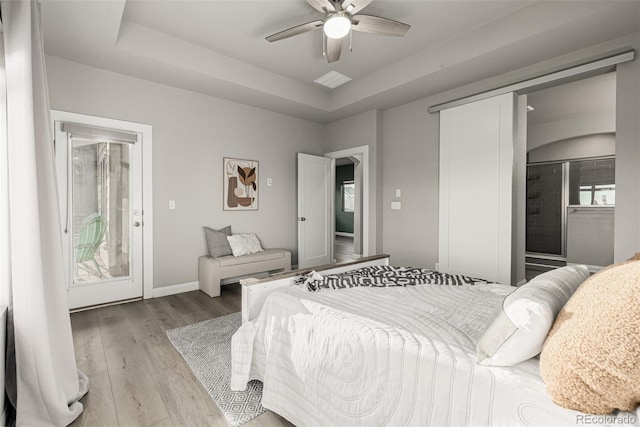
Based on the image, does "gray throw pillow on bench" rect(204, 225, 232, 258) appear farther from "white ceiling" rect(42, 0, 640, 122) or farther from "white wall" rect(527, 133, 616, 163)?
"white wall" rect(527, 133, 616, 163)

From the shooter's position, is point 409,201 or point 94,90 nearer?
point 94,90

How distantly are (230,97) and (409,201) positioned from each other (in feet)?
9.53

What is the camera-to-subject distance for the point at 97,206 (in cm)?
337

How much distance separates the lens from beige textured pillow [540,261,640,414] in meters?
0.77

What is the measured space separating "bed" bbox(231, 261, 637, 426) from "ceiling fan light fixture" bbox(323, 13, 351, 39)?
1.99 m

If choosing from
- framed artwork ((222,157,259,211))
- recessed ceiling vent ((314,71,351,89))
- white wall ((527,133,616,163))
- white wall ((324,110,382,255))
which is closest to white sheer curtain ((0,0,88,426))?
framed artwork ((222,157,259,211))

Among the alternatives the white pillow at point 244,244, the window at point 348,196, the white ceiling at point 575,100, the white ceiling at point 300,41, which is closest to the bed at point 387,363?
the white pillow at point 244,244

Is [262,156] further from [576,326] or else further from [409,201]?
[576,326]

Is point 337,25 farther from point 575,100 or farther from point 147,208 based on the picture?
point 575,100

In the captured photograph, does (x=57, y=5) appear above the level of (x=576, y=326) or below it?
above

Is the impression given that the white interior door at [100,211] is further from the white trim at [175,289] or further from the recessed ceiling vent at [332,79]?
the recessed ceiling vent at [332,79]

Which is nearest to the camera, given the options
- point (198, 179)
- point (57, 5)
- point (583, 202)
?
point (57, 5)

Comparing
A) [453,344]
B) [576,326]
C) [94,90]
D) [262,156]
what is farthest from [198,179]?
[576,326]

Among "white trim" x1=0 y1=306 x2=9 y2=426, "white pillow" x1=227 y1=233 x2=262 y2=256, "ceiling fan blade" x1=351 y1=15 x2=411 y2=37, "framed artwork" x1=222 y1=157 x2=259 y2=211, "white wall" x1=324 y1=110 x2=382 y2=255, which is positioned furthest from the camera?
"white wall" x1=324 y1=110 x2=382 y2=255
